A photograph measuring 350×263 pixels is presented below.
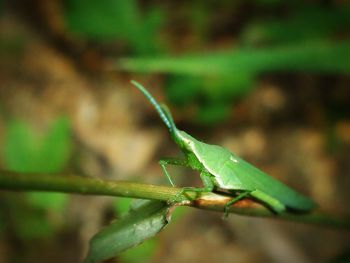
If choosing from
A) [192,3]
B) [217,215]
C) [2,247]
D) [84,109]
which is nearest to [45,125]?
[84,109]

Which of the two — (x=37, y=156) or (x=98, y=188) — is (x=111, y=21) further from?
(x=98, y=188)

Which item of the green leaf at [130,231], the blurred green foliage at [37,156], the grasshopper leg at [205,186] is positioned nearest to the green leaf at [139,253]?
the blurred green foliage at [37,156]

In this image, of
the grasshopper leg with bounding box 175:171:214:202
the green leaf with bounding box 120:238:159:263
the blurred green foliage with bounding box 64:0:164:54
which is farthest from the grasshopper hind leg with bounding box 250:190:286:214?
the blurred green foliage with bounding box 64:0:164:54

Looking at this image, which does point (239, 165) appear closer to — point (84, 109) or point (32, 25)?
point (84, 109)

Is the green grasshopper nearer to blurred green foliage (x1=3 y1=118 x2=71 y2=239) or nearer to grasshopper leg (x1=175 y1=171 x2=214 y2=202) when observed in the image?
grasshopper leg (x1=175 y1=171 x2=214 y2=202)

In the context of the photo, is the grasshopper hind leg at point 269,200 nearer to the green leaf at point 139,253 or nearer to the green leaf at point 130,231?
the green leaf at point 130,231

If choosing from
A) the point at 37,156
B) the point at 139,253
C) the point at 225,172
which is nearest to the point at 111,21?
the point at 37,156
